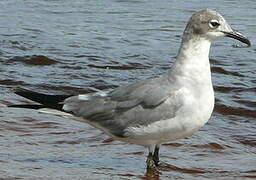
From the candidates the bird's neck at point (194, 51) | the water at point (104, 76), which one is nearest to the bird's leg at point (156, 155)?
the water at point (104, 76)

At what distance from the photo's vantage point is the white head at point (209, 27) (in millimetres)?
6680

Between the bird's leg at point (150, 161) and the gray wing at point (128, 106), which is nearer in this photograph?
the gray wing at point (128, 106)

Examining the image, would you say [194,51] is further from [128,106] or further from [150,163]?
[150,163]

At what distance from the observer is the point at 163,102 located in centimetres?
645

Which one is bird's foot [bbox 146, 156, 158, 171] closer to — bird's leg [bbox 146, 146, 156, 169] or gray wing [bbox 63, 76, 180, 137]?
bird's leg [bbox 146, 146, 156, 169]

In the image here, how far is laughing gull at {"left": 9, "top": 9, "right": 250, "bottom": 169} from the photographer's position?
6.35 meters

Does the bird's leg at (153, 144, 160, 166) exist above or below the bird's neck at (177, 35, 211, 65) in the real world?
below

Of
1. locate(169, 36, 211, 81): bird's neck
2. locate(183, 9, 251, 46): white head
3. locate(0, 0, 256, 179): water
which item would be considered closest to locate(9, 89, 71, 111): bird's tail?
locate(0, 0, 256, 179): water

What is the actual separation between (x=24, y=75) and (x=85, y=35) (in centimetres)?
264

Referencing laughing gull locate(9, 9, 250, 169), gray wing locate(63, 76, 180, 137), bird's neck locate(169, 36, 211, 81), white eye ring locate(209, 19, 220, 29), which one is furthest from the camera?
white eye ring locate(209, 19, 220, 29)

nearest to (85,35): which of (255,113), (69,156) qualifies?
(255,113)

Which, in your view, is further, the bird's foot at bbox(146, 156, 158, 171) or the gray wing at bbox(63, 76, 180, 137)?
the bird's foot at bbox(146, 156, 158, 171)

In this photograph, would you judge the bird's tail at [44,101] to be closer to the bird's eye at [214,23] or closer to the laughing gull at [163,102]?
the laughing gull at [163,102]

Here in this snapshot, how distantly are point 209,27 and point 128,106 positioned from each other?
2.98 ft
